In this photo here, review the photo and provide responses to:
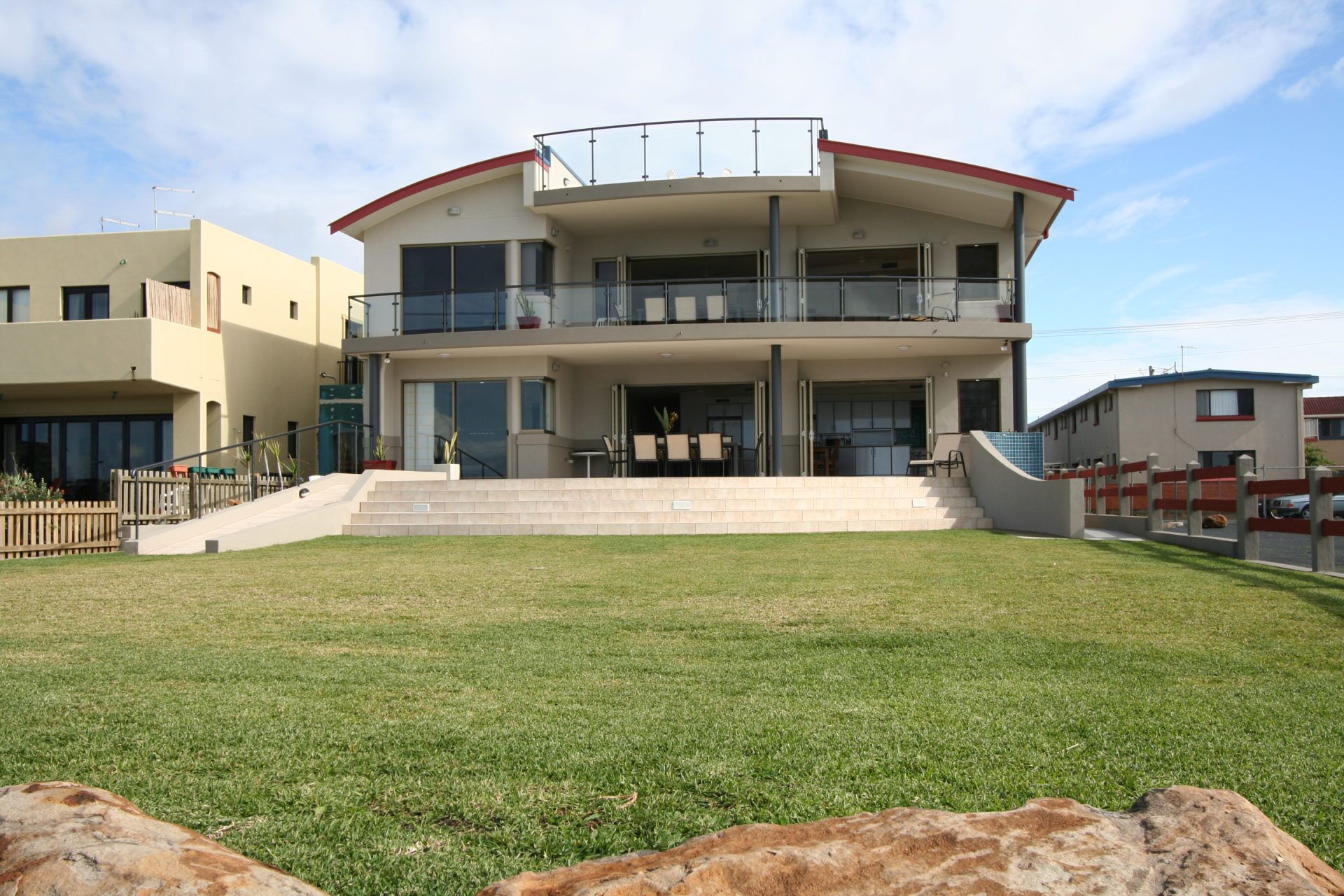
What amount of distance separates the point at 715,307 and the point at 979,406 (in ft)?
20.6

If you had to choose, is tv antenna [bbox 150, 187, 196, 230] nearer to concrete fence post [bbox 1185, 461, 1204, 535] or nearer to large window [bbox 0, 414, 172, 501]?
large window [bbox 0, 414, 172, 501]

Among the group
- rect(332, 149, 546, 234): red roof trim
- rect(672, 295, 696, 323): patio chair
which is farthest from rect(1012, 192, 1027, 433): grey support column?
rect(332, 149, 546, 234): red roof trim

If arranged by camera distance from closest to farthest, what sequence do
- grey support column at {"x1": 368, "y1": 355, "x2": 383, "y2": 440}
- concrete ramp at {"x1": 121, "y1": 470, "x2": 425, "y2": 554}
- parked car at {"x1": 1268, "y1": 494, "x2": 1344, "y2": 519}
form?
concrete ramp at {"x1": 121, "y1": 470, "x2": 425, "y2": 554} → grey support column at {"x1": 368, "y1": 355, "x2": 383, "y2": 440} → parked car at {"x1": 1268, "y1": 494, "x2": 1344, "y2": 519}

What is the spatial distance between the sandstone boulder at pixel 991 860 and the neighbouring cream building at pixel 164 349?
22.5 metres

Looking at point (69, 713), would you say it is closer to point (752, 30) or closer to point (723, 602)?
point (723, 602)

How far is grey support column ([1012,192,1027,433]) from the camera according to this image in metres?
19.7

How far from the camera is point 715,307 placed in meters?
20.3

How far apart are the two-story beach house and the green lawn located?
12309 mm

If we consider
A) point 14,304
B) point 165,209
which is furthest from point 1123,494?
point 14,304

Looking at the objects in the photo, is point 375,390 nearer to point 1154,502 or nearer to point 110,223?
point 110,223

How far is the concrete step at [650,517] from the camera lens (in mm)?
15648

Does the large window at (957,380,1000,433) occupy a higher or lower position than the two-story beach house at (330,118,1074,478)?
lower

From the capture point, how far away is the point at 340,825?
108 inches

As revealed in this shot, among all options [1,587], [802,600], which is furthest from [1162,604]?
[1,587]
